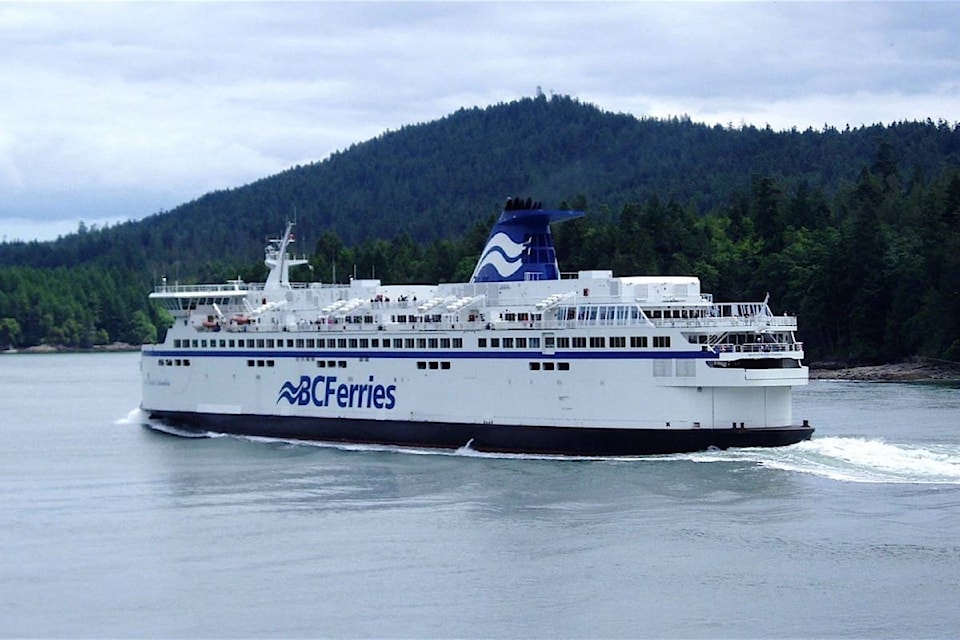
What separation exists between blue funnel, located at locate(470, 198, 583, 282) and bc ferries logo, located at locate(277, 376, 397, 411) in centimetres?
468

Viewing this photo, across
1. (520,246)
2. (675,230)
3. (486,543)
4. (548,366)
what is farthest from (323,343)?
(675,230)

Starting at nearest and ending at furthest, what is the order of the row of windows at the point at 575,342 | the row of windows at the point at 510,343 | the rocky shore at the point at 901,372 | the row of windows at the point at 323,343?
the row of windows at the point at 575,342 → the row of windows at the point at 510,343 → the row of windows at the point at 323,343 → the rocky shore at the point at 901,372

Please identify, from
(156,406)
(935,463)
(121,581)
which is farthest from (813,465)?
(156,406)

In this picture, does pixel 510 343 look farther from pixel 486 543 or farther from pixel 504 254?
pixel 486 543

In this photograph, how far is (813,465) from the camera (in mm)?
36031

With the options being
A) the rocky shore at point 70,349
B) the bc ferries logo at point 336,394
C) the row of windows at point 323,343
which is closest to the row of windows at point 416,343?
the row of windows at point 323,343

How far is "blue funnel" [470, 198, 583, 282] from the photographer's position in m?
44.0

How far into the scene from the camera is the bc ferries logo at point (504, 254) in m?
44.1

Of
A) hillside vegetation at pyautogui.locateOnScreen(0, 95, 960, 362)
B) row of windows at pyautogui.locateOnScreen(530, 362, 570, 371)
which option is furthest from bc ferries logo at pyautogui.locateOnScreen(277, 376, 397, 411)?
hillside vegetation at pyautogui.locateOnScreen(0, 95, 960, 362)

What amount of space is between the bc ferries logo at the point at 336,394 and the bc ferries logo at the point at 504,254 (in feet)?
15.4

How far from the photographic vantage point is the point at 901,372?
7200cm

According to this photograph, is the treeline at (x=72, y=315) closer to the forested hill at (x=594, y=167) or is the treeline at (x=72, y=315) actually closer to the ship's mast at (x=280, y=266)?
the forested hill at (x=594, y=167)

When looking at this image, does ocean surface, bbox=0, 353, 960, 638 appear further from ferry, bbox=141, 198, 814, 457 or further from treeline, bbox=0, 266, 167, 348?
treeline, bbox=0, 266, 167, 348

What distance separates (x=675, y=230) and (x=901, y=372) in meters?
24.1
